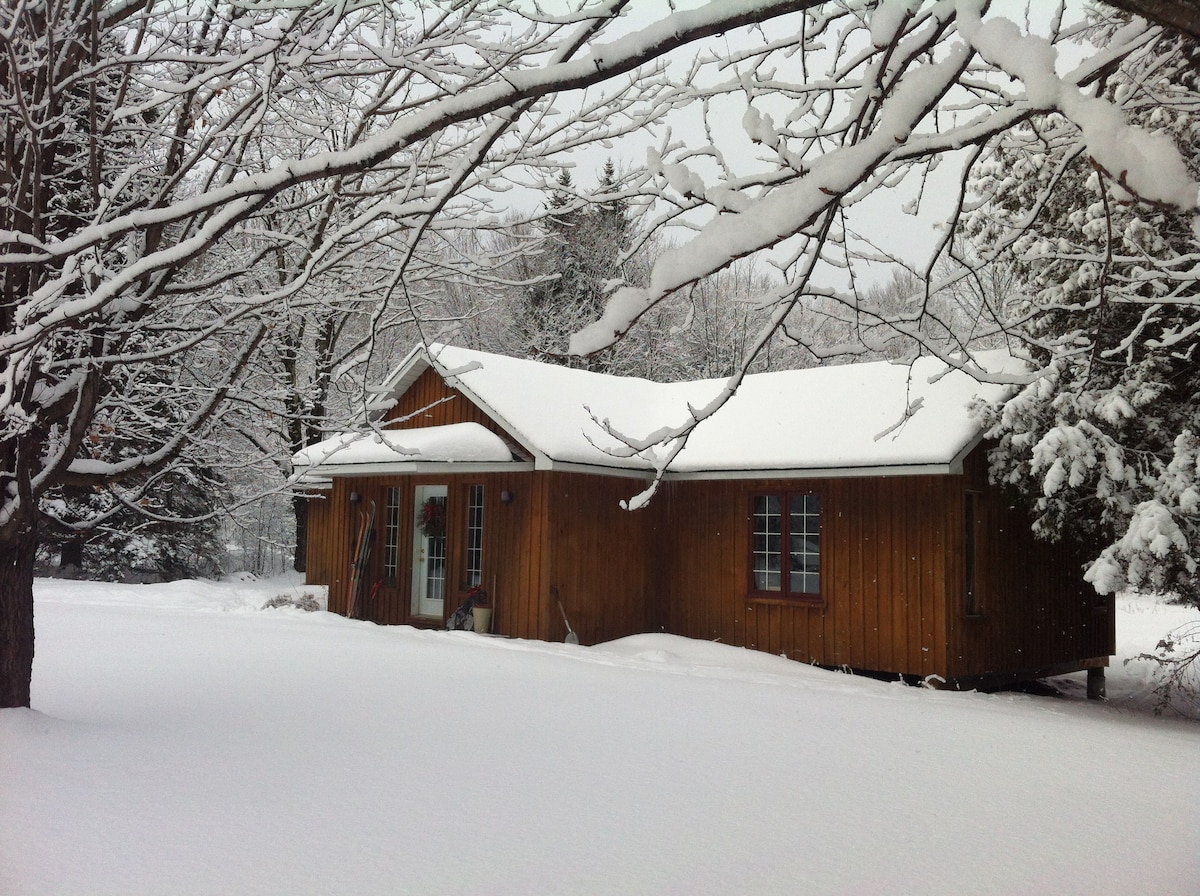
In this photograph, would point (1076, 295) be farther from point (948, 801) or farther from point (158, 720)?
point (158, 720)

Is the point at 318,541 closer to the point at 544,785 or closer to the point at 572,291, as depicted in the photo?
the point at 572,291

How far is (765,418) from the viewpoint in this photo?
46.9 feet

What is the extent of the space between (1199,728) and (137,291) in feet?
37.6

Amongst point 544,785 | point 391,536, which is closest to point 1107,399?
point 544,785

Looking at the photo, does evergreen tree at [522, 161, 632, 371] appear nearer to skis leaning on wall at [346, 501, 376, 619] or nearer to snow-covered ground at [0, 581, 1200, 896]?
skis leaning on wall at [346, 501, 376, 619]

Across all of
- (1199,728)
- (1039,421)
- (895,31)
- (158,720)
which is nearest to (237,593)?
(158,720)

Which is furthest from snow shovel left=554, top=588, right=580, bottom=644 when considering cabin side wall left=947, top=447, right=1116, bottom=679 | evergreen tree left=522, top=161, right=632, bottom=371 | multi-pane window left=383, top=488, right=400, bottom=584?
evergreen tree left=522, top=161, right=632, bottom=371

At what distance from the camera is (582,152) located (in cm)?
625

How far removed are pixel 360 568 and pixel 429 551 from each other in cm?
116

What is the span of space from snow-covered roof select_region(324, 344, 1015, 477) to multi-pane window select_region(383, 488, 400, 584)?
1.14 metres

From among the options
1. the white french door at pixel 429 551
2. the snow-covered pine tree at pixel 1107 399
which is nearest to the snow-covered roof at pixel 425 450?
the white french door at pixel 429 551

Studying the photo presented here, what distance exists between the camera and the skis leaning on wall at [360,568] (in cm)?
1520

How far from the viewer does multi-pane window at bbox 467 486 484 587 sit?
557 inches

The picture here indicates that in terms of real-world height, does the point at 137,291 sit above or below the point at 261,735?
above
